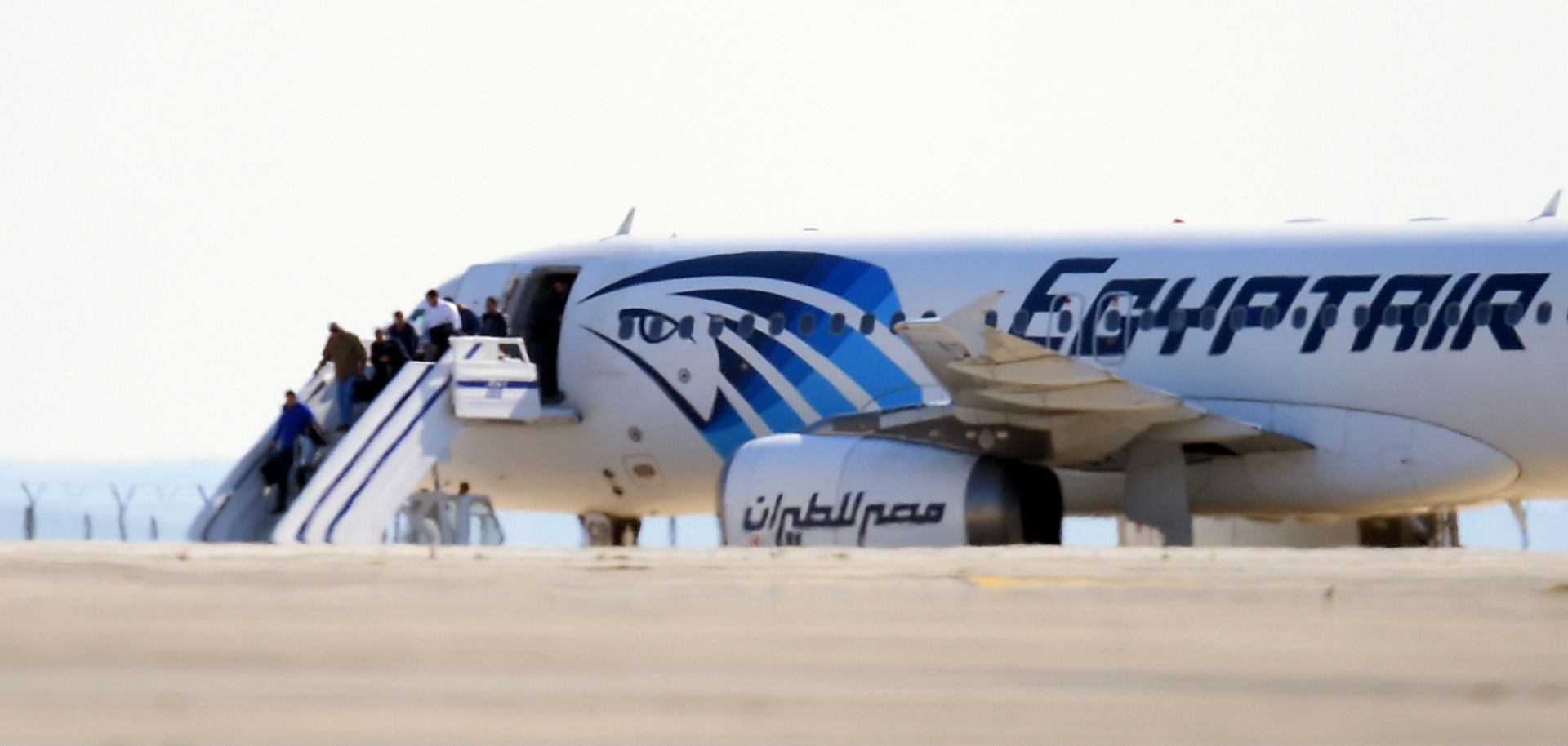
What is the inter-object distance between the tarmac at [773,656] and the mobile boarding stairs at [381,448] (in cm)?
928

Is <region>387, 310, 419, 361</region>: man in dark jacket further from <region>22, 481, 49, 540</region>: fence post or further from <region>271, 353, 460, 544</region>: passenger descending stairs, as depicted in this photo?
<region>22, 481, 49, 540</region>: fence post

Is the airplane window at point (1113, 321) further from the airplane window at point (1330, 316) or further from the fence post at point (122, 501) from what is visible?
the fence post at point (122, 501)

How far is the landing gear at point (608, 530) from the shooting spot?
905 inches

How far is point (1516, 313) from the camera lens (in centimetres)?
1862

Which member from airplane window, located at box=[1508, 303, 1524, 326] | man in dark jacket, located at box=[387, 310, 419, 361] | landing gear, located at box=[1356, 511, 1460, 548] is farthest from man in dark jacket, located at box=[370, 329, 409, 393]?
airplane window, located at box=[1508, 303, 1524, 326]

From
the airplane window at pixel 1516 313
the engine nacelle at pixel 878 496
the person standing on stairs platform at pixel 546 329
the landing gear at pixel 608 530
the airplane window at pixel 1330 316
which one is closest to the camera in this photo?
the engine nacelle at pixel 878 496

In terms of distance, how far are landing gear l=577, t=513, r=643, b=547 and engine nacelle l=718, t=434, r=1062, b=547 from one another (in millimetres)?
3725

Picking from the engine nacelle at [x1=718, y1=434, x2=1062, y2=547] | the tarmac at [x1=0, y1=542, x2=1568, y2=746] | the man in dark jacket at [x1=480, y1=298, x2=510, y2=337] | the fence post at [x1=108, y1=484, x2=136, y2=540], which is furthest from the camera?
the man in dark jacket at [x1=480, y1=298, x2=510, y2=337]

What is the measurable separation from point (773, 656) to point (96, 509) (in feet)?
54.2

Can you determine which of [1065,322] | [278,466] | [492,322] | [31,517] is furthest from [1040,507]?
[31,517]

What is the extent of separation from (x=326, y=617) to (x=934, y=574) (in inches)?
130

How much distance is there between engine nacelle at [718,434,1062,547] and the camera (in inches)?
725

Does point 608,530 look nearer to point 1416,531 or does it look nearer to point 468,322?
point 468,322

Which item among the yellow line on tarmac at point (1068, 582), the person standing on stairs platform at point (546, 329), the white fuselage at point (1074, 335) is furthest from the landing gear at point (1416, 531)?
the yellow line on tarmac at point (1068, 582)
